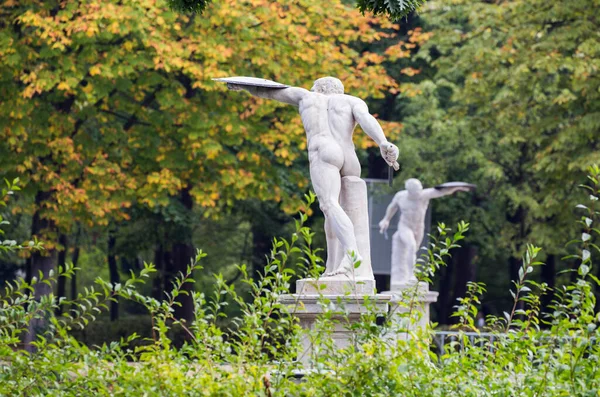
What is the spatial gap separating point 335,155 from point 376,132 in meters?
0.50

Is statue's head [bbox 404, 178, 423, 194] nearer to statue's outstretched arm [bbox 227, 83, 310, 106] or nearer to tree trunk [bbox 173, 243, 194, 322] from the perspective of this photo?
tree trunk [bbox 173, 243, 194, 322]

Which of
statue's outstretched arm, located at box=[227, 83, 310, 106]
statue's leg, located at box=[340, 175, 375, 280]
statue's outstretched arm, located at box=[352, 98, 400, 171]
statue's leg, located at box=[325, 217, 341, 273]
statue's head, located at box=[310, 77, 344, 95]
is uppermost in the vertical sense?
statue's head, located at box=[310, 77, 344, 95]

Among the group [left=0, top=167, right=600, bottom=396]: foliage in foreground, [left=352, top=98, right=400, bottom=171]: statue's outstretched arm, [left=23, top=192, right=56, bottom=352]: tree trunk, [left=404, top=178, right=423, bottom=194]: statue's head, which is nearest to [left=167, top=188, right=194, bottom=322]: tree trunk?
[left=23, top=192, right=56, bottom=352]: tree trunk

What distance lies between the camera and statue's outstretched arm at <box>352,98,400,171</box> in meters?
12.4

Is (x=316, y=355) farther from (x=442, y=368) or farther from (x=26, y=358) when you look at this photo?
(x=26, y=358)

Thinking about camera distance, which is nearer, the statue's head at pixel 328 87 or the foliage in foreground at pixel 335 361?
the foliage in foreground at pixel 335 361

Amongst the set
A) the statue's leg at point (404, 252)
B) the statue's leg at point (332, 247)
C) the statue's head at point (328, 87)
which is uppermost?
the statue's head at point (328, 87)

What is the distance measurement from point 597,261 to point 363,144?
11974 mm

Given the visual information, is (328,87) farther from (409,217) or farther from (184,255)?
(184,255)

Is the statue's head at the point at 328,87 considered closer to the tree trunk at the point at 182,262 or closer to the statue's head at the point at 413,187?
the statue's head at the point at 413,187

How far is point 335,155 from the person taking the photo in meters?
12.8

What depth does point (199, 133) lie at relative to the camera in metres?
21.8

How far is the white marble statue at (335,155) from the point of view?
12.6 meters

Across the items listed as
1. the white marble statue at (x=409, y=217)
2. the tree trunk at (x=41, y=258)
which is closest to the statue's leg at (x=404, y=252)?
the white marble statue at (x=409, y=217)
